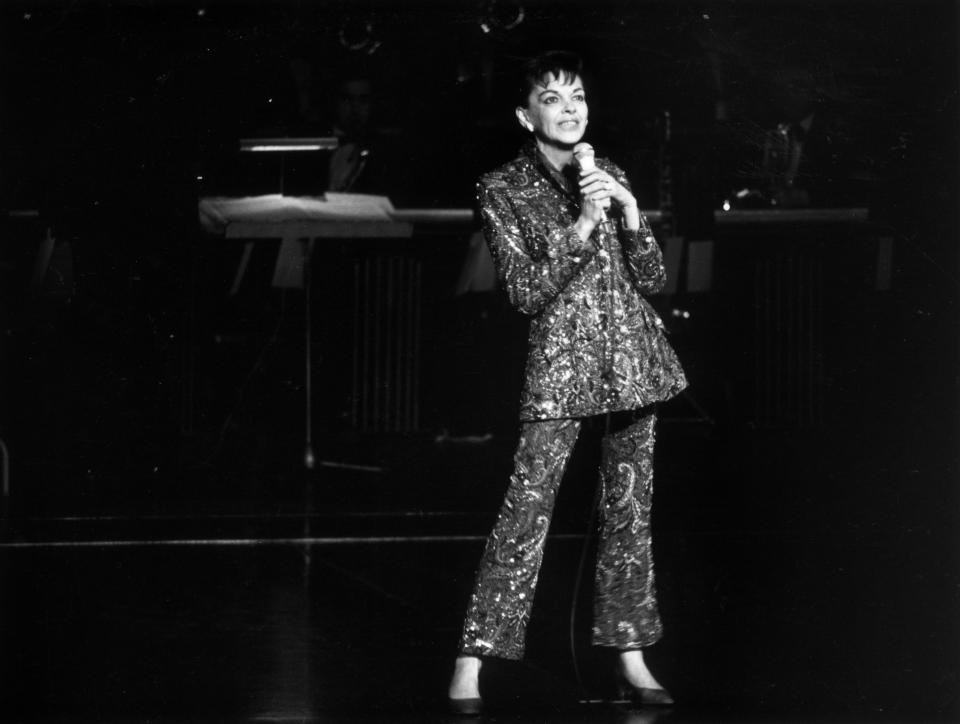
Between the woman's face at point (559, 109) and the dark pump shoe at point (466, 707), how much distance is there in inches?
47.6

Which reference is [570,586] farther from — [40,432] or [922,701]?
[40,432]

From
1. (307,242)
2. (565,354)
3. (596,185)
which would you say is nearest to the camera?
Result: (596,185)

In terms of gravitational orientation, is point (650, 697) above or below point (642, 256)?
below

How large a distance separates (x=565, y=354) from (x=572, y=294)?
0.43 feet

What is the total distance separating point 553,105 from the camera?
297 centimetres

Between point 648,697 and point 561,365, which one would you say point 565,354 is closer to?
point 561,365

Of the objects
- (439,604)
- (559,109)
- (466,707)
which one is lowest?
(439,604)

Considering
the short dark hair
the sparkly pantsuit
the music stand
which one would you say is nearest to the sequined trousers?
the sparkly pantsuit

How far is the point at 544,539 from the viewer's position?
9.76 feet

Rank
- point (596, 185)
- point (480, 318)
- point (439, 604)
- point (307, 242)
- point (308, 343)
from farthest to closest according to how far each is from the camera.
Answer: point (480, 318), point (308, 343), point (307, 242), point (439, 604), point (596, 185)

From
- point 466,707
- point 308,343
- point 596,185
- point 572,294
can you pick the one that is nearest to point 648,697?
point 466,707

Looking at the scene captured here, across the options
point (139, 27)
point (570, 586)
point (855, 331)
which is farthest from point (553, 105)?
point (855, 331)

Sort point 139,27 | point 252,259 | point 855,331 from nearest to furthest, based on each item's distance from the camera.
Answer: point 139,27 → point 855,331 → point 252,259

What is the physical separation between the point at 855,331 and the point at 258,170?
3.39 meters
